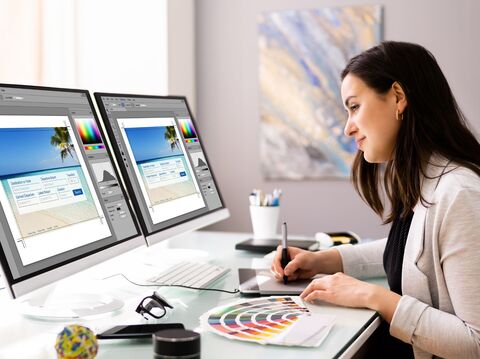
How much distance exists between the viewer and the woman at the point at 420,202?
1203 millimetres

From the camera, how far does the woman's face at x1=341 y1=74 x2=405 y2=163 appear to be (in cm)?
138

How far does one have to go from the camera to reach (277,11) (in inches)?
143

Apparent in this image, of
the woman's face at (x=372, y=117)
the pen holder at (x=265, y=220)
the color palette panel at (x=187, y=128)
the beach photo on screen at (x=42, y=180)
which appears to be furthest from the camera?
the pen holder at (x=265, y=220)

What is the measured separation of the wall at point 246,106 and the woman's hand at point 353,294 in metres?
2.21

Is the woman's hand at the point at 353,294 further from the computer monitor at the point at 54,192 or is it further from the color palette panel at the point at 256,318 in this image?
the computer monitor at the point at 54,192

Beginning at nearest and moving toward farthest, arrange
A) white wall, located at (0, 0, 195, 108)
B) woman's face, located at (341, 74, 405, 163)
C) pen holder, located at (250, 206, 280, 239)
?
woman's face, located at (341, 74, 405, 163), pen holder, located at (250, 206, 280, 239), white wall, located at (0, 0, 195, 108)

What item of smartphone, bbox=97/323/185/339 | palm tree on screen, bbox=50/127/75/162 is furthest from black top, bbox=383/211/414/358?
palm tree on screen, bbox=50/127/75/162

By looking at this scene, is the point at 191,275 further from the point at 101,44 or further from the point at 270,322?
the point at 101,44

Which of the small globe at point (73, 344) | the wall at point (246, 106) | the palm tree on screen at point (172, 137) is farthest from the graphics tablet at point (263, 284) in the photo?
the wall at point (246, 106)

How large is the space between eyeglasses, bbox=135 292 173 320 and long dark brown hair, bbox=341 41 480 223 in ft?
1.82

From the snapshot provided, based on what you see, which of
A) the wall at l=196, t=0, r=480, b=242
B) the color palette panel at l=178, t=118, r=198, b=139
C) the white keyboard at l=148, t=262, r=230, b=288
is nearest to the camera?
the white keyboard at l=148, t=262, r=230, b=288

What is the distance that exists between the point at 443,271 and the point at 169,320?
21.6 inches

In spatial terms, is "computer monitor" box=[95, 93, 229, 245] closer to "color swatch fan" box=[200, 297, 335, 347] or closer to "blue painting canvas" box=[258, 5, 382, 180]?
"color swatch fan" box=[200, 297, 335, 347]

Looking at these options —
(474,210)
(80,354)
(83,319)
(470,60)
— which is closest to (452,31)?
(470,60)
